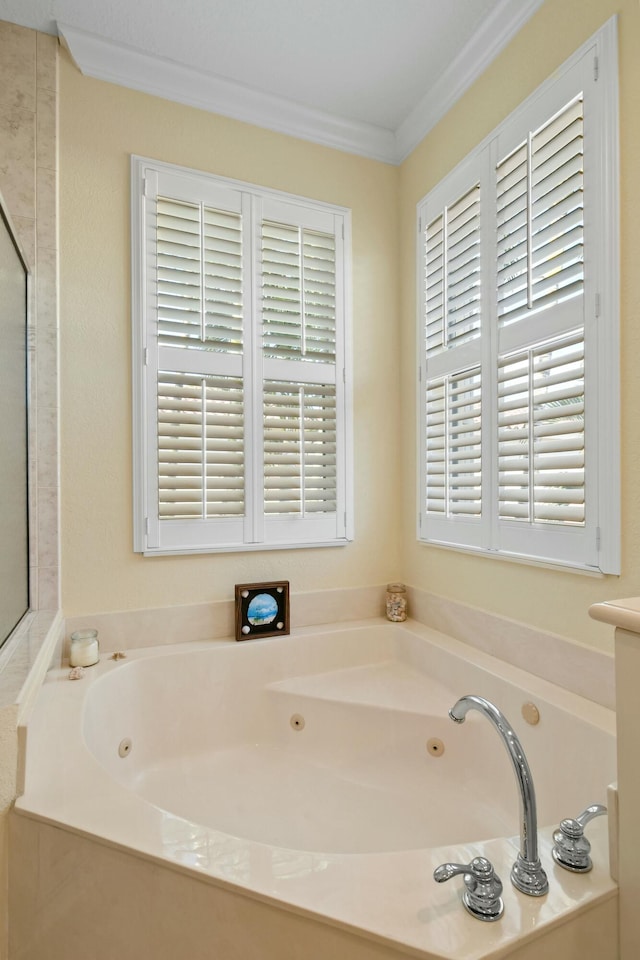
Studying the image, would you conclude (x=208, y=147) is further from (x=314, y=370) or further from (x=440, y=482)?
(x=440, y=482)

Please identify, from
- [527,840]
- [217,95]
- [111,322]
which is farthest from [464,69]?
[527,840]

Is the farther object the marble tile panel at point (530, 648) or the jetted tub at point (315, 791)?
the marble tile panel at point (530, 648)

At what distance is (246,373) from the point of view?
6.86 feet

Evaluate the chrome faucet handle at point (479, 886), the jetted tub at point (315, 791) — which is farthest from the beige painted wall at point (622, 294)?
the chrome faucet handle at point (479, 886)

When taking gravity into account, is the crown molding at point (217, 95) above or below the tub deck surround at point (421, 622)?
above

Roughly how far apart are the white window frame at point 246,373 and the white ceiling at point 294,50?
33 centimetres

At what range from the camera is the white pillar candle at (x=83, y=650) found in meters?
1.75

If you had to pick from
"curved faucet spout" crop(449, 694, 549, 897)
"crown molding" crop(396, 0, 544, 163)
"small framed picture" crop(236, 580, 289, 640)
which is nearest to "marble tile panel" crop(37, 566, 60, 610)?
"small framed picture" crop(236, 580, 289, 640)

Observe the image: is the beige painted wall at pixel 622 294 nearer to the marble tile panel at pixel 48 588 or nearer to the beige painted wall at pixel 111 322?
the beige painted wall at pixel 111 322

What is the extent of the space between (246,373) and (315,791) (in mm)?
1566

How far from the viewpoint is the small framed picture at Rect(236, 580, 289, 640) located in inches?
79.4

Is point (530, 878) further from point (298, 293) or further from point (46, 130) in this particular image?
point (46, 130)

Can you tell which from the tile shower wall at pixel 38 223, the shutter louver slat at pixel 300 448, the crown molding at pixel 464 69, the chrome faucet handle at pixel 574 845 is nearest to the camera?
the chrome faucet handle at pixel 574 845

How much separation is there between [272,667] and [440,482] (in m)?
1.02
